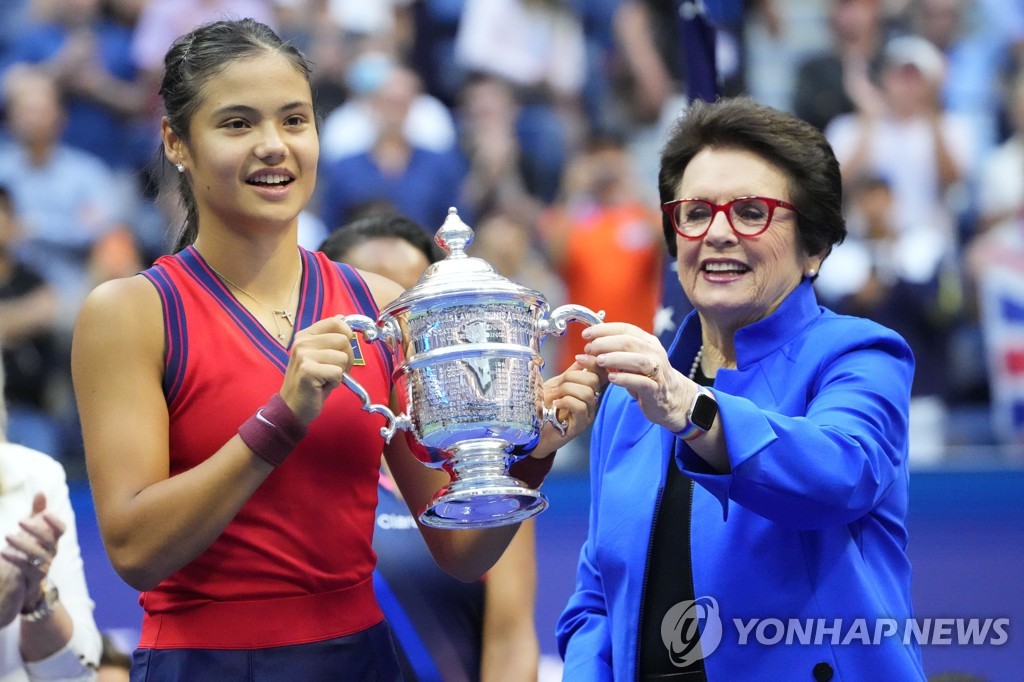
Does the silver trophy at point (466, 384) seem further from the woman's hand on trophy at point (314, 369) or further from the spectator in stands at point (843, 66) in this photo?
the spectator in stands at point (843, 66)

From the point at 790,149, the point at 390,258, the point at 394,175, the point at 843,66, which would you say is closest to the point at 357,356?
the point at 790,149

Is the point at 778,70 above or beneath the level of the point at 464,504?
above

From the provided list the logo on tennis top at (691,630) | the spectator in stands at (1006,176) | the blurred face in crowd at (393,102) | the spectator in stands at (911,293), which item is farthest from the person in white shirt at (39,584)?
the spectator in stands at (1006,176)

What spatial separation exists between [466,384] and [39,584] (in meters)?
1.19

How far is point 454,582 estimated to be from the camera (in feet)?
9.73

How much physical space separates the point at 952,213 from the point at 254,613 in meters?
5.68

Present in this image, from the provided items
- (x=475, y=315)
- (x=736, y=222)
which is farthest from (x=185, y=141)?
(x=736, y=222)

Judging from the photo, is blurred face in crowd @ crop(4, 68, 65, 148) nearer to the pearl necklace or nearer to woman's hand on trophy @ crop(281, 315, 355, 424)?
the pearl necklace

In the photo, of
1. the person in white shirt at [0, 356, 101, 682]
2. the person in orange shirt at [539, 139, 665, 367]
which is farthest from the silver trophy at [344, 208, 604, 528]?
the person in orange shirt at [539, 139, 665, 367]

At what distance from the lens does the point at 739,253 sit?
2.41 metres

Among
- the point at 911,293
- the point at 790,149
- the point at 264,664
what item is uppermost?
the point at 911,293

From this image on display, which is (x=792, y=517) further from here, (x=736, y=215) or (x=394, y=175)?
(x=394, y=175)

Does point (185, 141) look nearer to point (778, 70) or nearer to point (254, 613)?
point (254, 613)

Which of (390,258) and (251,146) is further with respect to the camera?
(390,258)
